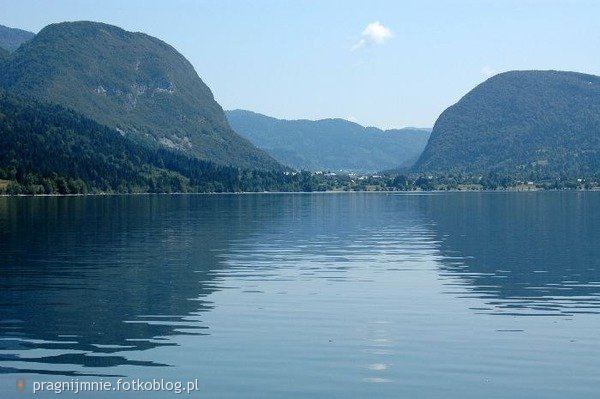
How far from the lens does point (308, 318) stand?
43844mm

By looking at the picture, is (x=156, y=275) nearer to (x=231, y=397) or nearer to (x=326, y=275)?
(x=326, y=275)

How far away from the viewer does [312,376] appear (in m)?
32.1

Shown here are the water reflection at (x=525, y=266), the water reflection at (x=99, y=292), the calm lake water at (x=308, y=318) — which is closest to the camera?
the calm lake water at (x=308, y=318)

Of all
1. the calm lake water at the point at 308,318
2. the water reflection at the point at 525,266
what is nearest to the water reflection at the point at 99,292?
the calm lake water at the point at 308,318

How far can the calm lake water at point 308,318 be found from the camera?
105ft

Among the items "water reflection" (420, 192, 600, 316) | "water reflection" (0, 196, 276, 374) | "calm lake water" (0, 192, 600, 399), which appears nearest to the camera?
"calm lake water" (0, 192, 600, 399)

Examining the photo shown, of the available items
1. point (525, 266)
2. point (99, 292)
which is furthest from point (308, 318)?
point (525, 266)

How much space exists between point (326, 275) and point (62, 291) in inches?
714

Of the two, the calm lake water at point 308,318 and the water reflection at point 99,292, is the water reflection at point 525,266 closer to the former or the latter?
the calm lake water at point 308,318

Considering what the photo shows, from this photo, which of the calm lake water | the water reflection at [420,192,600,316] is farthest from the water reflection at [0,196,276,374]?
the water reflection at [420,192,600,316]

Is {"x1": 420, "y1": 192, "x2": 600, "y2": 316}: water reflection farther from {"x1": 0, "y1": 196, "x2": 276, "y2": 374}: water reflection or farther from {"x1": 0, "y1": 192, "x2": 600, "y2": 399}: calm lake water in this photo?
{"x1": 0, "y1": 196, "x2": 276, "y2": 374}: water reflection

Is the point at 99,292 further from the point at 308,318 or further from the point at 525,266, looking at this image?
the point at 525,266

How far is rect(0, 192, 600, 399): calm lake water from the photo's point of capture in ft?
105

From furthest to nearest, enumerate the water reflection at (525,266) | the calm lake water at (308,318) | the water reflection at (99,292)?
1. the water reflection at (525,266)
2. the water reflection at (99,292)
3. the calm lake water at (308,318)
